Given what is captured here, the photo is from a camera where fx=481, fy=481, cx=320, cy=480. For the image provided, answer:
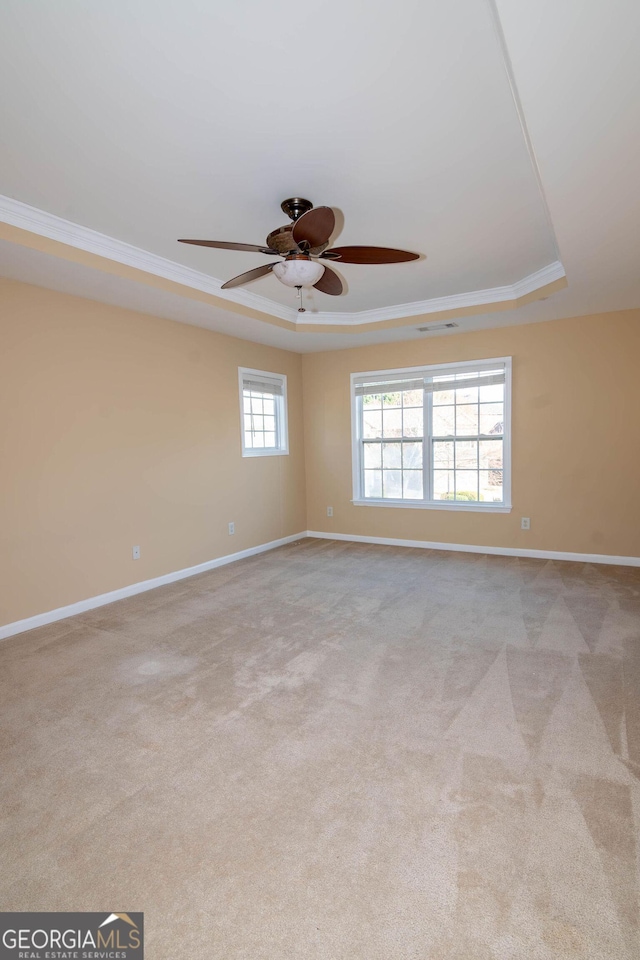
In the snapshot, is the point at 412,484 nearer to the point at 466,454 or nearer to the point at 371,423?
the point at 466,454

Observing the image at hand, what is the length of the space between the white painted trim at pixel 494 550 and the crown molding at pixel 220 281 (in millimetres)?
2599

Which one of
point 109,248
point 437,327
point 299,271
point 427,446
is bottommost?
point 427,446

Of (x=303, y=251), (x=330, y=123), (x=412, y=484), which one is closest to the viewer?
(x=330, y=123)

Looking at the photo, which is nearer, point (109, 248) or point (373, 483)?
point (109, 248)

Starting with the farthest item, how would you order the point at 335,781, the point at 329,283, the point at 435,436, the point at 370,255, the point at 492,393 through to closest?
the point at 435,436
the point at 492,393
the point at 329,283
the point at 370,255
the point at 335,781

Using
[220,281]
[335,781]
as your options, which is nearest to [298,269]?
[220,281]

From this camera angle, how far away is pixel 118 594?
4.16 m

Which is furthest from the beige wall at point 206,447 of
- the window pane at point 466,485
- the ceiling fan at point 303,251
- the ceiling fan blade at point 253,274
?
the ceiling fan at point 303,251

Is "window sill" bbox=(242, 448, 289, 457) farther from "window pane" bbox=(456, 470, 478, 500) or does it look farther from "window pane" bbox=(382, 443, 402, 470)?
"window pane" bbox=(456, 470, 478, 500)

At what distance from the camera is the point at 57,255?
A: 3012mm

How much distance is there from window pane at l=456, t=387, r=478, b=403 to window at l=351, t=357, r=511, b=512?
11 millimetres

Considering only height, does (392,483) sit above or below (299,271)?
below

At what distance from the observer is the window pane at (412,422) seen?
577 cm

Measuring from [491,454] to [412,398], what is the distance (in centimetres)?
114
